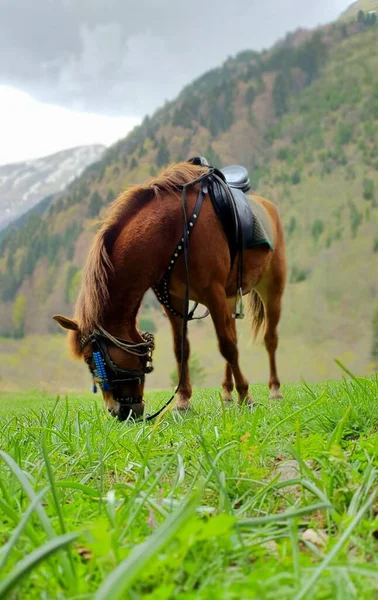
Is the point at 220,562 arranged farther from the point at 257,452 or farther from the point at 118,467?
the point at 118,467

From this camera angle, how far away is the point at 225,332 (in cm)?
407

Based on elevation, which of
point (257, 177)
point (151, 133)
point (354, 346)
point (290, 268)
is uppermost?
point (151, 133)

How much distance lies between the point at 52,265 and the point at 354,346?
187 ft

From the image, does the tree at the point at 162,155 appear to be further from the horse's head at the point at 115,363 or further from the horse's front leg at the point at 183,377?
the horse's head at the point at 115,363

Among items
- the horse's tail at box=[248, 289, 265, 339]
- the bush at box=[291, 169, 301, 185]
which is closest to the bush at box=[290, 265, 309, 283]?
the bush at box=[291, 169, 301, 185]

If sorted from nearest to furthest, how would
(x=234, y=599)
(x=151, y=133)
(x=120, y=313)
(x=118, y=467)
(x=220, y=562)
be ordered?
(x=234, y=599) → (x=220, y=562) → (x=118, y=467) → (x=120, y=313) → (x=151, y=133)

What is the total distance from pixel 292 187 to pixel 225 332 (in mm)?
83271

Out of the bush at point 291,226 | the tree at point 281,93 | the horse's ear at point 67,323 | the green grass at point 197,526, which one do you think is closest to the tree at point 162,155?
the tree at point 281,93

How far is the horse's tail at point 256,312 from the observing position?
643 centimetres

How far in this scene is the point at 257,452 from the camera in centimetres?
149

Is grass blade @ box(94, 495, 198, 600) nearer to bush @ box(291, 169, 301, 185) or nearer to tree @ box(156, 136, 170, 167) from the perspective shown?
bush @ box(291, 169, 301, 185)

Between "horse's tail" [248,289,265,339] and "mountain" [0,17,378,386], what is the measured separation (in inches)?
1430

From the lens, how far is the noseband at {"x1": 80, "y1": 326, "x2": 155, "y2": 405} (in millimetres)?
3381

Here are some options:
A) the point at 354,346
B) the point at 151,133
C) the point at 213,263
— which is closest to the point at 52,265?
the point at 151,133
